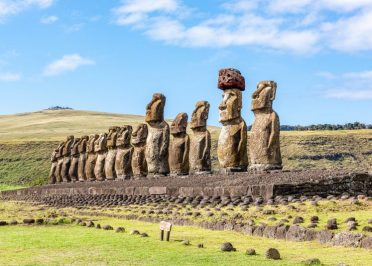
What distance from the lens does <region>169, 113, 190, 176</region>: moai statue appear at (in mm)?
24359

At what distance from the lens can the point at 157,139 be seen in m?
26.5

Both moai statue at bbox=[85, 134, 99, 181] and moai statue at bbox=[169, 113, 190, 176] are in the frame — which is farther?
moai statue at bbox=[85, 134, 99, 181]

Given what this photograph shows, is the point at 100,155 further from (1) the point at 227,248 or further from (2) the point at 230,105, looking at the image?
(1) the point at 227,248

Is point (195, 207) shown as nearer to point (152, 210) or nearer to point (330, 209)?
point (152, 210)

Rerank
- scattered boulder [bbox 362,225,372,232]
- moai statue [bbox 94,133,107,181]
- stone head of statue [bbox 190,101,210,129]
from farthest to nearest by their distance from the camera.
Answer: moai statue [bbox 94,133,107,181], stone head of statue [bbox 190,101,210,129], scattered boulder [bbox 362,225,372,232]

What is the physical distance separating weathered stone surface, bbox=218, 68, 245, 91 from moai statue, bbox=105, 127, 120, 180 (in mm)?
11185

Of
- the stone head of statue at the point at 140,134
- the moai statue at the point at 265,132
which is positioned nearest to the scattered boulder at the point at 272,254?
the moai statue at the point at 265,132

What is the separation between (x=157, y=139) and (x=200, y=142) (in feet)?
12.3

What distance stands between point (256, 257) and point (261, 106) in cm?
1216

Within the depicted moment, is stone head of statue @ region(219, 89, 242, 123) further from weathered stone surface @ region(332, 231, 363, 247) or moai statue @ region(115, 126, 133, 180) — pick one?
weathered stone surface @ region(332, 231, 363, 247)

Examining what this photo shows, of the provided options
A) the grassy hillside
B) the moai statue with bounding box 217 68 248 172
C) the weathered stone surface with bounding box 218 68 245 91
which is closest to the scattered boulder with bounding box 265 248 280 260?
the moai statue with bounding box 217 68 248 172

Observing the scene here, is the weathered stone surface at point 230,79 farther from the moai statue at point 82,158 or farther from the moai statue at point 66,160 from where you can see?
Result: the moai statue at point 66,160

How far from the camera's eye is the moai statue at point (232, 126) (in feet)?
66.8

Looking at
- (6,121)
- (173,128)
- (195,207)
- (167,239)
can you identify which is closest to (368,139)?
(173,128)
